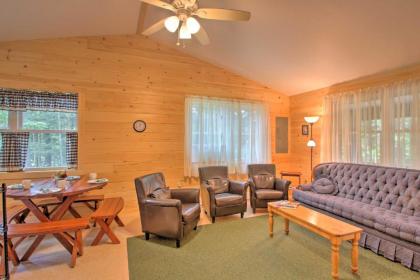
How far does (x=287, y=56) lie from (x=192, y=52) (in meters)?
1.93

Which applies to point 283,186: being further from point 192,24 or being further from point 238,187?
point 192,24

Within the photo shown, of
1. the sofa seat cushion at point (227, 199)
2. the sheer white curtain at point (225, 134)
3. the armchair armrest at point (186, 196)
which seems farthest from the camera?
the sheer white curtain at point (225, 134)

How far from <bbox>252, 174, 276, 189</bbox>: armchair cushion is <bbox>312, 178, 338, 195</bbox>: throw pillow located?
78 cm

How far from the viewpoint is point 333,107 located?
4.61 m

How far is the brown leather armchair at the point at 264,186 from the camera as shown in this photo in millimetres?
4305

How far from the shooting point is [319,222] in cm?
263

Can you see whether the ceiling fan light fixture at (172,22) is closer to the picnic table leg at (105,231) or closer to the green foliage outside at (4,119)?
the picnic table leg at (105,231)

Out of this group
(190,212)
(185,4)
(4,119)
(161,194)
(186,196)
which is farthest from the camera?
(186,196)

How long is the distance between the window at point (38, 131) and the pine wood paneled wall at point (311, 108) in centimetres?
470

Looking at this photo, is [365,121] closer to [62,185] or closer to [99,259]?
[99,259]

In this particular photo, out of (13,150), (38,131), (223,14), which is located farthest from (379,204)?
(13,150)

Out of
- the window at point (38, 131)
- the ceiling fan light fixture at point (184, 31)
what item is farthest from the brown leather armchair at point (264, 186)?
the window at point (38, 131)

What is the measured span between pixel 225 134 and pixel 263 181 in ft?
4.19

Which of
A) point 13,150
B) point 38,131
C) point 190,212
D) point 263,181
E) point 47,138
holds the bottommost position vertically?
point 190,212
